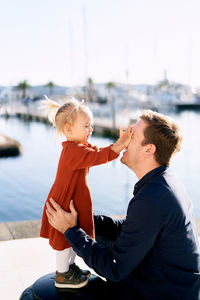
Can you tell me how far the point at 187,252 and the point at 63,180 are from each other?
735mm

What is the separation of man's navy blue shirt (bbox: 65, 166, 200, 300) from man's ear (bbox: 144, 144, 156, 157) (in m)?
0.08

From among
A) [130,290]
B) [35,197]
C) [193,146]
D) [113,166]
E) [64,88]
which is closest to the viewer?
[130,290]

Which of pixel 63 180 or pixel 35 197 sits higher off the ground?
pixel 63 180

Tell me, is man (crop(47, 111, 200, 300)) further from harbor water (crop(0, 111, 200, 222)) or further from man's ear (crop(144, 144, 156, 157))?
harbor water (crop(0, 111, 200, 222))

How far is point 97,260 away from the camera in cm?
177

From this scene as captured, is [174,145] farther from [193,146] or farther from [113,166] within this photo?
[193,146]

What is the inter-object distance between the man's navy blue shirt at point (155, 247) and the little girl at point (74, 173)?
26 cm

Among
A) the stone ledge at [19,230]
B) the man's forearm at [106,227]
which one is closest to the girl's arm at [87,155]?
the man's forearm at [106,227]

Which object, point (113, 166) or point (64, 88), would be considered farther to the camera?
point (64, 88)

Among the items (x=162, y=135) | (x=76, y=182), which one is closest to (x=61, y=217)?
(x=76, y=182)

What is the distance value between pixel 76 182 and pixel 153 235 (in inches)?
24.0

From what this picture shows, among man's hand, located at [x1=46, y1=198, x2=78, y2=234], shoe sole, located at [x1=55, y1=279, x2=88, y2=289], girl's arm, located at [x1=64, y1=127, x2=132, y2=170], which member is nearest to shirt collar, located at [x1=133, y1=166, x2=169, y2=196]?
girl's arm, located at [x1=64, y1=127, x2=132, y2=170]

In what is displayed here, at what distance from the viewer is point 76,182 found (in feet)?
6.97

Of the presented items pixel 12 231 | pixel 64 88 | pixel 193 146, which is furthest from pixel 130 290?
pixel 64 88
